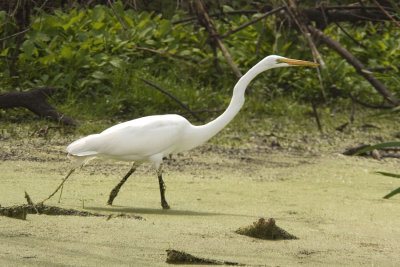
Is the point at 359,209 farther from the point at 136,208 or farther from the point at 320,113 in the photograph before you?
the point at 320,113

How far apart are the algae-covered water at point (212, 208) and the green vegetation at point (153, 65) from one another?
3.37ft

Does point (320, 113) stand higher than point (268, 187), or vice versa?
point (320, 113)

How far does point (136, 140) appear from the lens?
3.54 m

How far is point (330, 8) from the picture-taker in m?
6.75

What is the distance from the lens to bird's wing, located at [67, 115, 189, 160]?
3.49 meters

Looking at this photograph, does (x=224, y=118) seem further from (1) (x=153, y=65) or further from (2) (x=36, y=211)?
(1) (x=153, y=65)

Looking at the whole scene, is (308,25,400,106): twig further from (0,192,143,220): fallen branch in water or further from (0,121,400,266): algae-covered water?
(0,192,143,220): fallen branch in water

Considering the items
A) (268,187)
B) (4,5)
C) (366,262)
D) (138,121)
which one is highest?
(4,5)

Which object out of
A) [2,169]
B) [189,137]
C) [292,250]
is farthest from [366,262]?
[2,169]

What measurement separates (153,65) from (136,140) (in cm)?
346

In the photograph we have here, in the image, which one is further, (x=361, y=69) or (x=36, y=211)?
(x=361, y=69)

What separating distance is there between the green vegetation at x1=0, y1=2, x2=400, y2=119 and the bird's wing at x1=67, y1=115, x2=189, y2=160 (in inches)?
94.4

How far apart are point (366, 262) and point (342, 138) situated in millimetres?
3588

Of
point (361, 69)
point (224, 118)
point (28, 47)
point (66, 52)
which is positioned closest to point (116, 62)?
point (66, 52)
